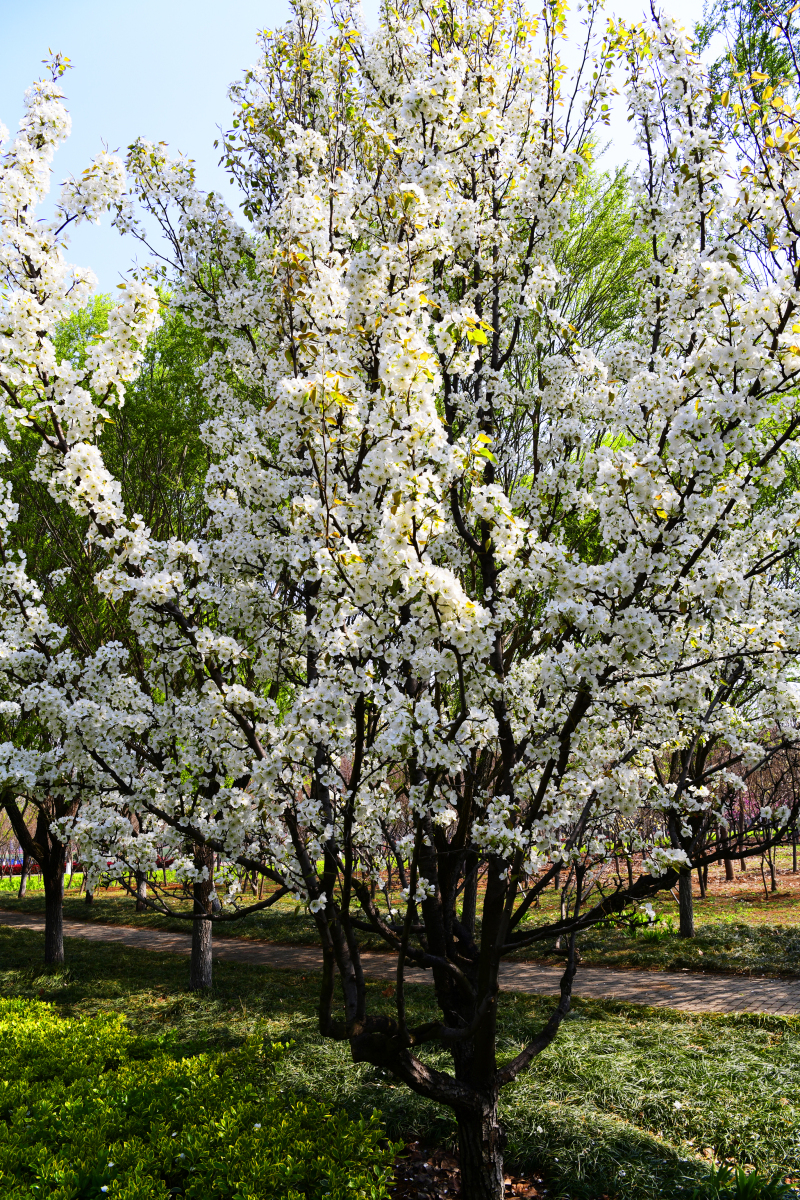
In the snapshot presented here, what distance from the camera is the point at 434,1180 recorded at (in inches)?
207

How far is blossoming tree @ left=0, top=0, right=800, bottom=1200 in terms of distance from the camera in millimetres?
3180

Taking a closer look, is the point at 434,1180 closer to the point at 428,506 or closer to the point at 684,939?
the point at 428,506

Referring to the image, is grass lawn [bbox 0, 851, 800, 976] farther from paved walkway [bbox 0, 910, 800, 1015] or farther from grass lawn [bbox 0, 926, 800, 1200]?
grass lawn [bbox 0, 926, 800, 1200]

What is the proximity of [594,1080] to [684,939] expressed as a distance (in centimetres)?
745

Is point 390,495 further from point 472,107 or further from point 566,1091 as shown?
point 566,1091

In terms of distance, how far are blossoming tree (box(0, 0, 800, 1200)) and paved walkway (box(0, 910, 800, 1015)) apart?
6786 mm

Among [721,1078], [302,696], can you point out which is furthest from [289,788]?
[721,1078]

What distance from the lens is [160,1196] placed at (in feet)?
13.1

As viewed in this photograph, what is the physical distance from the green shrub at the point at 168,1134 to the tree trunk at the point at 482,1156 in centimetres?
54

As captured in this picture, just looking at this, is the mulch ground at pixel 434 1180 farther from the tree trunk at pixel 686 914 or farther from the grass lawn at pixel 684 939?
the tree trunk at pixel 686 914

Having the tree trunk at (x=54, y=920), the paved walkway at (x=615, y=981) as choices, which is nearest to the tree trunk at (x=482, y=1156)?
the paved walkway at (x=615, y=981)

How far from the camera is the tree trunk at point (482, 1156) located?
4111 millimetres

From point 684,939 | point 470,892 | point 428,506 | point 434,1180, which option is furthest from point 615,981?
point 428,506

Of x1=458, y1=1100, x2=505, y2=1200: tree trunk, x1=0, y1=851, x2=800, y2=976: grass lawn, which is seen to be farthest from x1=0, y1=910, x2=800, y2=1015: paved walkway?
x1=458, y1=1100, x2=505, y2=1200: tree trunk
